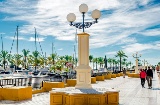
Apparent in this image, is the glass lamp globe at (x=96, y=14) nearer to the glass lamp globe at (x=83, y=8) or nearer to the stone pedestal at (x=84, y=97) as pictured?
the glass lamp globe at (x=83, y=8)

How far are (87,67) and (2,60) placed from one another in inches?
4302

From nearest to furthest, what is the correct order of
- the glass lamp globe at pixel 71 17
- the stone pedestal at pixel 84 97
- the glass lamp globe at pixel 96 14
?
the stone pedestal at pixel 84 97
the glass lamp globe at pixel 96 14
the glass lamp globe at pixel 71 17

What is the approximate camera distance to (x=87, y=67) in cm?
1256

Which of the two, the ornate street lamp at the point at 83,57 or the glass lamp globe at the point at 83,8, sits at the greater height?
the glass lamp globe at the point at 83,8

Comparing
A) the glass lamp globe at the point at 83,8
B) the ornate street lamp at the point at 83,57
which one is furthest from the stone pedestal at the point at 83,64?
the glass lamp globe at the point at 83,8

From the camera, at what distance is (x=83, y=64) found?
41.5 feet

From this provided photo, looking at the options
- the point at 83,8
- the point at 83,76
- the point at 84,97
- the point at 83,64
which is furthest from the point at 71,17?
the point at 84,97

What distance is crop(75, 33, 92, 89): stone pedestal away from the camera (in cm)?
1252

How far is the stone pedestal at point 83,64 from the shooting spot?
41.1ft

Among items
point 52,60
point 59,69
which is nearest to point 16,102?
point 59,69

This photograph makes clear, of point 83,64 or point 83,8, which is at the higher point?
point 83,8

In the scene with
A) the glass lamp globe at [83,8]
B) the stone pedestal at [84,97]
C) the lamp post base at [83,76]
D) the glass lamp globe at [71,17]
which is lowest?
the stone pedestal at [84,97]

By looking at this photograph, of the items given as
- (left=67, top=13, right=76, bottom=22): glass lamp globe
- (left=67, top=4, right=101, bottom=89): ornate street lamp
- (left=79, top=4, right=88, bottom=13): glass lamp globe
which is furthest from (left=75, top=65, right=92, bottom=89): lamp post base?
(left=79, top=4, right=88, bottom=13): glass lamp globe

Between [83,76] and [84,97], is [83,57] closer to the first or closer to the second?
[83,76]
